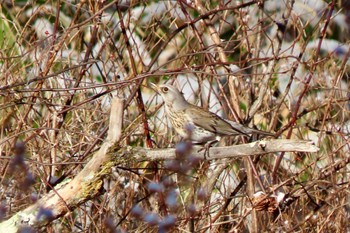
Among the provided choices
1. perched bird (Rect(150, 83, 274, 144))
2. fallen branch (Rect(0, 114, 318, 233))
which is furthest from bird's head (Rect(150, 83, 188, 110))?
fallen branch (Rect(0, 114, 318, 233))

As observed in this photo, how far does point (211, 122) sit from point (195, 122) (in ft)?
0.39

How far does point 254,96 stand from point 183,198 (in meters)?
1.19

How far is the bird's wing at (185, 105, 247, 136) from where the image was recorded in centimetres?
725

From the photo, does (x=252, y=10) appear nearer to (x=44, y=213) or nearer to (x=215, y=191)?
(x=215, y=191)

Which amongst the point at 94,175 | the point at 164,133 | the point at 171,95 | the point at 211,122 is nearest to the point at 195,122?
the point at 211,122

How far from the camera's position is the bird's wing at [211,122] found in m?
→ 7.25

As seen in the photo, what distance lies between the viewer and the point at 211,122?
7367 millimetres

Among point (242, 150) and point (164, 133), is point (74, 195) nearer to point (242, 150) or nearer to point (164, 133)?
point (242, 150)

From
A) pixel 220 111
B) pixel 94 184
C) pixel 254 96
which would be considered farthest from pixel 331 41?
pixel 94 184

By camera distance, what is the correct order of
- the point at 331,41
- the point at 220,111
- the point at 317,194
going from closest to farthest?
the point at 317,194
the point at 220,111
the point at 331,41

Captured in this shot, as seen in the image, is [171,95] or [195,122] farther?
[171,95]

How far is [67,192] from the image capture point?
5648 mm

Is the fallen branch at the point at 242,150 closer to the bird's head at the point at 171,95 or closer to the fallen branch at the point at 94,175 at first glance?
the fallen branch at the point at 94,175

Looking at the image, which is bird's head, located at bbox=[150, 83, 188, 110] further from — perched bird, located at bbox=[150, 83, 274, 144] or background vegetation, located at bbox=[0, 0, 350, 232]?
background vegetation, located at bbox=[0, 0, 350, 232]
